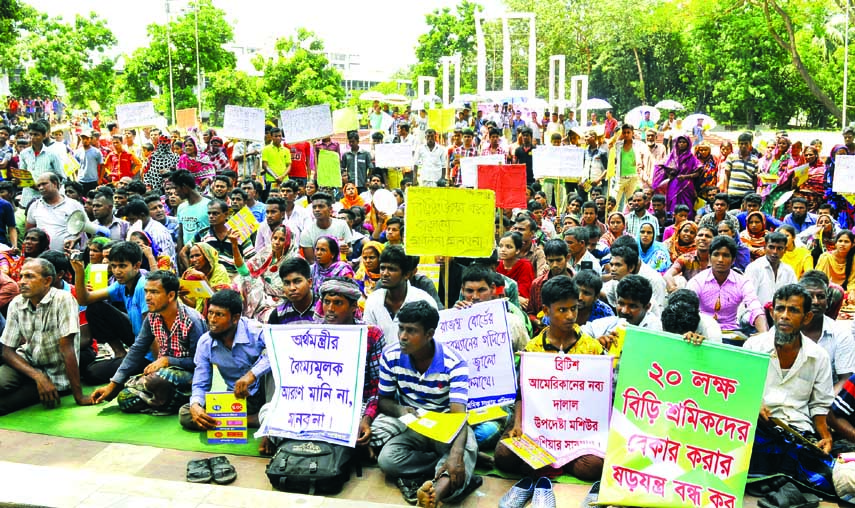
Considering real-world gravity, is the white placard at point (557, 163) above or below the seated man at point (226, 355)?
above

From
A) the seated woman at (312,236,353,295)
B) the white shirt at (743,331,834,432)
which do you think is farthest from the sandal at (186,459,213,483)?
the white shirt at (743,331,834,432)

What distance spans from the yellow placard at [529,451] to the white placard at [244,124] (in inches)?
357

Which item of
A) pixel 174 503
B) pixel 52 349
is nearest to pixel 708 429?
pixel 174 503

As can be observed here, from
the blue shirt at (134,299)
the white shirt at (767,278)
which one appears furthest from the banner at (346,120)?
the white shirt at (767,278)

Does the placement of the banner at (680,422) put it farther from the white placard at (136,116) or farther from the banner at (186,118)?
the banner at (186,118)

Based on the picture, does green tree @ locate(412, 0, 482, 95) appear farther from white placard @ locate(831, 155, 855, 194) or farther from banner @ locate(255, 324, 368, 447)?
banner @ locate(255, 324, 368, 447)

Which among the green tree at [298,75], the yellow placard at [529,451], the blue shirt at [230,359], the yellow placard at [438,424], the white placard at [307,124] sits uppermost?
the green tree at [298,75]

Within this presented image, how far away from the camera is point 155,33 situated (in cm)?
3775

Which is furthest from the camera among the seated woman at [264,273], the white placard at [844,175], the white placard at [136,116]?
the white placard at [136,116]

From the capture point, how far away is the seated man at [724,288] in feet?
24.1

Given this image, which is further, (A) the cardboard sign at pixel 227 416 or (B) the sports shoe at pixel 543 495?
(A) the cardboard sign at pixel 227 416

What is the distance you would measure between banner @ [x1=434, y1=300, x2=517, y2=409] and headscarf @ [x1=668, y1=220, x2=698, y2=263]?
3.47 meters

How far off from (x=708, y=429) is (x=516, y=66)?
1968 inches

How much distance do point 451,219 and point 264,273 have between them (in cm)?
228
